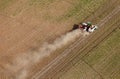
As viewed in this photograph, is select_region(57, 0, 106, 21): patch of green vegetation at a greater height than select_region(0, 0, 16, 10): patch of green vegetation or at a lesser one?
greater

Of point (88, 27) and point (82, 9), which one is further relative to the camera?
point (82, 9)

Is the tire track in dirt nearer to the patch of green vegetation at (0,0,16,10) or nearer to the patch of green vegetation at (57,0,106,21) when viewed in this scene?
the patch of green vegetation at (57,0,106,21)

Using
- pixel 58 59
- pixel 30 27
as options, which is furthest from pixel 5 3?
pixel 58 59

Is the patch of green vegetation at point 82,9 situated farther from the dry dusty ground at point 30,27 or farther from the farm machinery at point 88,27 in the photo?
the farm machinery at point 88,27

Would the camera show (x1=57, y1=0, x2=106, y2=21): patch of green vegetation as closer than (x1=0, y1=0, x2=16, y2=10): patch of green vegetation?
Yes

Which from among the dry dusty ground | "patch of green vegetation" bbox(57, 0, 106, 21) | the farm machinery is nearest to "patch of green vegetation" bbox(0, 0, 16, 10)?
the dry dusty ground

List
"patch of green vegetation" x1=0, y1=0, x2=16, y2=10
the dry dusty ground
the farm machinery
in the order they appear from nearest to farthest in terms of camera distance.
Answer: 1. the dry dusty ground
2. the farm machinery
3. "patch of green vegetation" x1=0, y1=0, x2=16, y2=10

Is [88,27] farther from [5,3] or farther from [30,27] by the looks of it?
[5,3]

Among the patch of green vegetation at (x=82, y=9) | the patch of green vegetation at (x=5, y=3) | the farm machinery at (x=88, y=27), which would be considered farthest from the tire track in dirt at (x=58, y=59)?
the patch of green vegetation at (x=5, y=3)
